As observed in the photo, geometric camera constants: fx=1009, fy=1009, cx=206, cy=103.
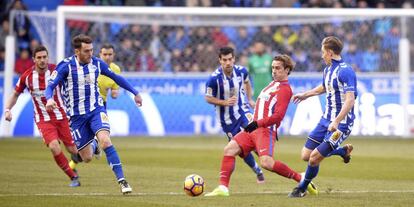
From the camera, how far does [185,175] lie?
1573cm

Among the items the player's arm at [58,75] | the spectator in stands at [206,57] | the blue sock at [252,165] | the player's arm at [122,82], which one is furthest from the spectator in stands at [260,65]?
the player's arm at [58,75]

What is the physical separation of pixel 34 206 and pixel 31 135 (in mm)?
15416

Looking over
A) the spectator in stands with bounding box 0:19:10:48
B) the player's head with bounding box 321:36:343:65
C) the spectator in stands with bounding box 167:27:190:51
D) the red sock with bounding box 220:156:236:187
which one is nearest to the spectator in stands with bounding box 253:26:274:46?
the spectator in stands with bounding box 167:27:190:51

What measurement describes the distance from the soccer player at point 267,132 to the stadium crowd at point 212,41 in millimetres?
14635

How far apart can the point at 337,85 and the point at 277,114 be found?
82 centimetres

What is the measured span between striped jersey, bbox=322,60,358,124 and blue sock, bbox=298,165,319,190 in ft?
2.22

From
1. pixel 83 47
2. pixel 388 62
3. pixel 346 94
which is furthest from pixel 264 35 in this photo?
pixel 346 94

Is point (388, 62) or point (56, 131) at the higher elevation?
point (56, 131)

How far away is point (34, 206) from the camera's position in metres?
11.0

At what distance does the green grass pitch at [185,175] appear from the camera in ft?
38.3

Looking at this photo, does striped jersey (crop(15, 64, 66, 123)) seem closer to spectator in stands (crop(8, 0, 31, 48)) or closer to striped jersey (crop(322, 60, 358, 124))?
striped jersey (crop(322, 60, 358, 124))

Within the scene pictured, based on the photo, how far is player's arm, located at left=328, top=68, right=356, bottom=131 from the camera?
38.8 feet

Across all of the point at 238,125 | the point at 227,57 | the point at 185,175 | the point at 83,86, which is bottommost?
the point at 185,175

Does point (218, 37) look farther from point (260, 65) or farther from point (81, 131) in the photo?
point (81, 131)
